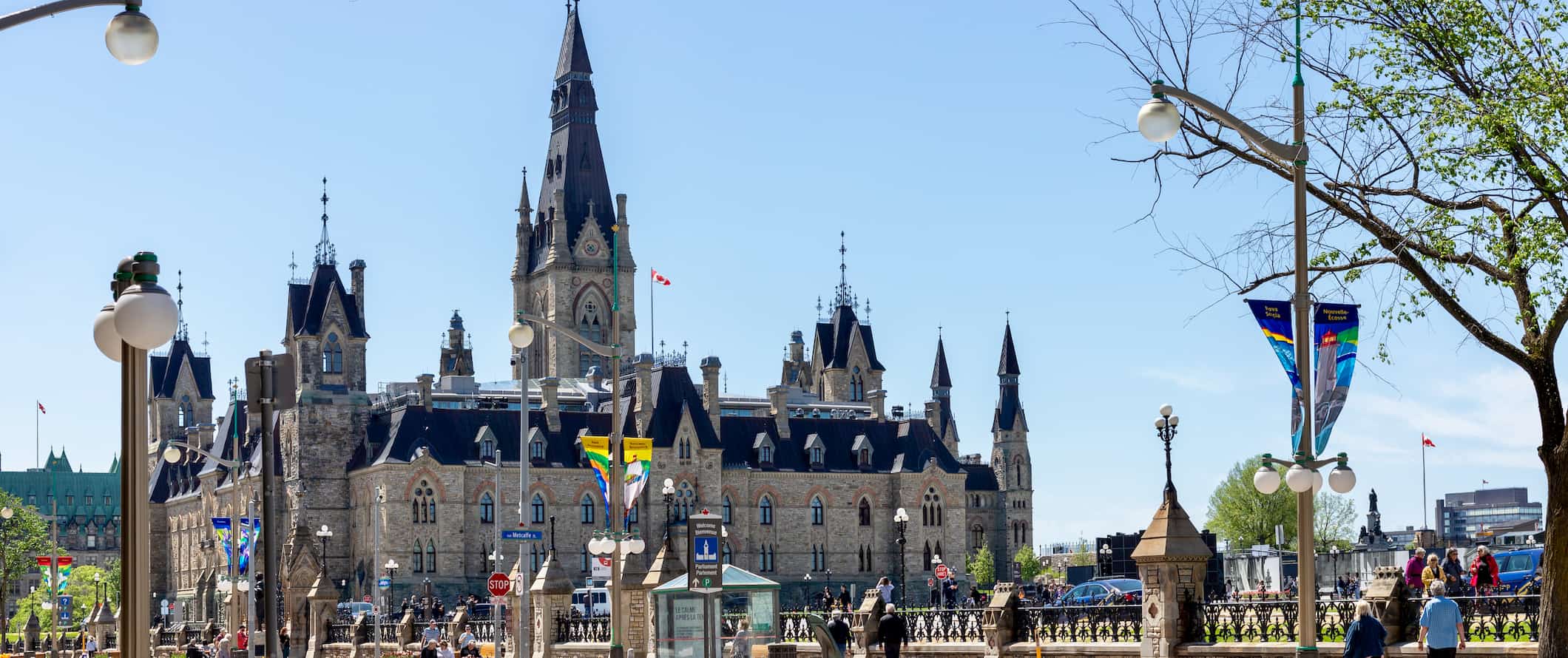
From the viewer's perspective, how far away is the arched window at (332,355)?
106 meters

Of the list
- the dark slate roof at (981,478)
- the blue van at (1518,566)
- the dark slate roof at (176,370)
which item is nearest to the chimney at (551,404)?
the dark slate roof at (981,478)

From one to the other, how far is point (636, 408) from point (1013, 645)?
7182cm

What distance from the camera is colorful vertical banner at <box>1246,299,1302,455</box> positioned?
60.0 feet

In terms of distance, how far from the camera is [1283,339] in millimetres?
18438

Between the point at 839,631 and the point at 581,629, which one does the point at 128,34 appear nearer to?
the point at 839,631

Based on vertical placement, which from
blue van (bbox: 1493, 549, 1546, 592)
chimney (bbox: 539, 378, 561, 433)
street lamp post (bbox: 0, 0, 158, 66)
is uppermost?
chimney (bbox: 539, 378, 561, 433)

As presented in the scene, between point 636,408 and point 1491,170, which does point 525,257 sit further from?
point 1491,170

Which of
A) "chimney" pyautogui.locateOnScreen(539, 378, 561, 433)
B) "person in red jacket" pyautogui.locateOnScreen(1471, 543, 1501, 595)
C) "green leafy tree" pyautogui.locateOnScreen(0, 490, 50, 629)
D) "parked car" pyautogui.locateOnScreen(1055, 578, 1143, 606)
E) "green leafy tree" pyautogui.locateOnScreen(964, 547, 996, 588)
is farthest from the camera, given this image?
"green leafy tree" pyautogui.locateOnScreen(964, 547, 996, 588)

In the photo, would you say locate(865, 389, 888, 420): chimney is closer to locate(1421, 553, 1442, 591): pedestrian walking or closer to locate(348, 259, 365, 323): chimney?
locate(348, 259, 365, 323): chimney

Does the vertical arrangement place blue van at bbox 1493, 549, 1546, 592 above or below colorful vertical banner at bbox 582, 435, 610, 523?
below

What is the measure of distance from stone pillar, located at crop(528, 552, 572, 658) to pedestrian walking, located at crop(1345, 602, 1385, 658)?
2487 centimetres

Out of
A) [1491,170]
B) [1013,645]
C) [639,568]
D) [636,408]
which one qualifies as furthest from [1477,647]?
[636,408]

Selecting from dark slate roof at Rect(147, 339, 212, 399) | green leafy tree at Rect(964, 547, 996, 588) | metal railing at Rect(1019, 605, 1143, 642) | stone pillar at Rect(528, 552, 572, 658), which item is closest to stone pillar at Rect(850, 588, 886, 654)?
metal railing at Rect(1019, 605, 1143, 642)

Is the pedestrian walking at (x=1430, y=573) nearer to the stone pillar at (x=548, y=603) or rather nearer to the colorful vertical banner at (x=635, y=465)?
the colorful vertical banner at (x=635, y=465)
